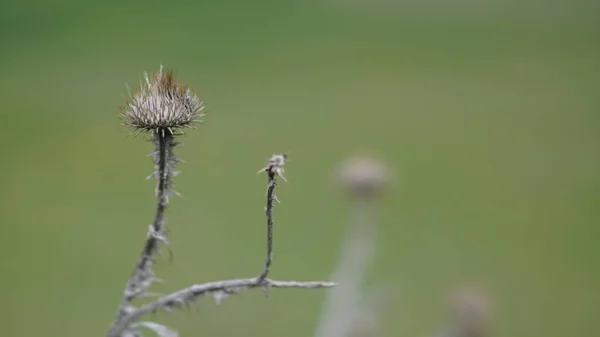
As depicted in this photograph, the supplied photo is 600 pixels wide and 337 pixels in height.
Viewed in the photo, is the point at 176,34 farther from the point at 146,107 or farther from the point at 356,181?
the point at 146,107

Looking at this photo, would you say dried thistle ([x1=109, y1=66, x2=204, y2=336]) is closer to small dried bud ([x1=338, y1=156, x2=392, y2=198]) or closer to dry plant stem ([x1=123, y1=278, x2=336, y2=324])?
dry plant stem ([x1=123, y1=278, x2=336, y2=324])

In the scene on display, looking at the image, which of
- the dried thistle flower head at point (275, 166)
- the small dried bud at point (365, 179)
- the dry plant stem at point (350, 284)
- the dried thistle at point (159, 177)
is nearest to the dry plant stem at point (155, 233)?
the dried thistle at point (159, 177)

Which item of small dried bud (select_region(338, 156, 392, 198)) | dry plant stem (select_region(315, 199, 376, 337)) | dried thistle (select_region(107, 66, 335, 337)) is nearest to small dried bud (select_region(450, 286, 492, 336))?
dry plant stem (select_region(315, 199, 376, 337))

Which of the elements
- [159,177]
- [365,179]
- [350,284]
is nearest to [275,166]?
[159,177]

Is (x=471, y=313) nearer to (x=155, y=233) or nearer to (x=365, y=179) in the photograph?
(x=365, y=179)

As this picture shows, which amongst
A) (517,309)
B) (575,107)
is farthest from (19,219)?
(575,107)

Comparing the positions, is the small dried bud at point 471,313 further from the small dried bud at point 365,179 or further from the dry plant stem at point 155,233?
the dry plant stem at point 155,233
